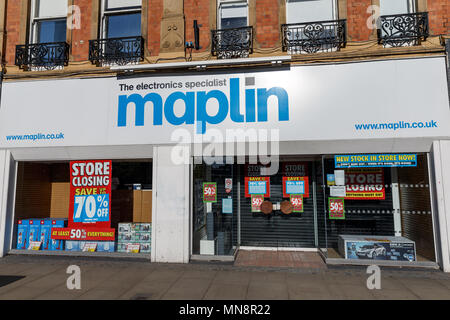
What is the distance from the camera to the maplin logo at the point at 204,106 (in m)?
7.23

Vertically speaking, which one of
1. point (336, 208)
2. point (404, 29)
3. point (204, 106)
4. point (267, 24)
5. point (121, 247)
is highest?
point (267, 24)

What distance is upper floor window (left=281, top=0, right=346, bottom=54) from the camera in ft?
24.3

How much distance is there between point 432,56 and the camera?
22.1ft

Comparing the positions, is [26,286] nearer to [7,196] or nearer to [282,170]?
[7,196]

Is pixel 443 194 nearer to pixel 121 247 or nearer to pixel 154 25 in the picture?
pixel 121 247

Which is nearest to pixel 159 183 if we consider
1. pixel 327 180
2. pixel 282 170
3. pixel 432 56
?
pixel 282 170

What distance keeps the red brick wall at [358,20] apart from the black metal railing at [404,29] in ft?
1.22

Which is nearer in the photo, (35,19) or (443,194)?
(443,194)

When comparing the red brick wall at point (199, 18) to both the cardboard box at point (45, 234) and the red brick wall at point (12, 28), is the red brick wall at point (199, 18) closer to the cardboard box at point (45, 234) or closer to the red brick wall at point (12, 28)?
the red brick wall at point (12, 28)

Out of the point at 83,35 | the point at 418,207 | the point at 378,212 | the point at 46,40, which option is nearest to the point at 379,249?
the point at 378,212

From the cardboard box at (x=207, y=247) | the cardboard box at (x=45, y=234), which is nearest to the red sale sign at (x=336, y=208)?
the cardboard box at (x=207, y=247)

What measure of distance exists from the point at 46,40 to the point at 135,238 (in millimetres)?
6892

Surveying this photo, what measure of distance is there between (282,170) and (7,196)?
8.07 m

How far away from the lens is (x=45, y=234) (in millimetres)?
8164
